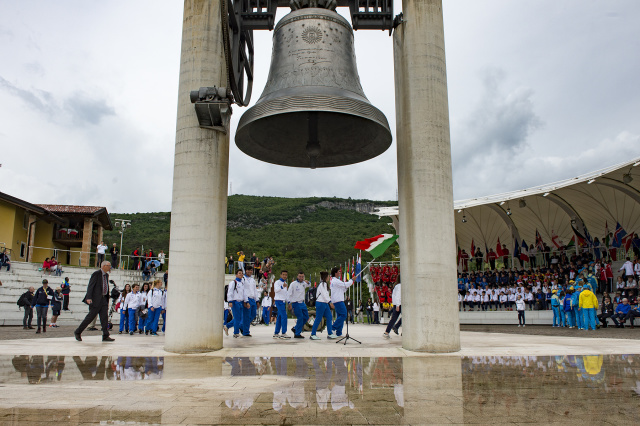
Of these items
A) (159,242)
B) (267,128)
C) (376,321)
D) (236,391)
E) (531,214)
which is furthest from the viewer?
(159,242)

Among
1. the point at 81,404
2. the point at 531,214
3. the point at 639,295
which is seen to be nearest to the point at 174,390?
the point at 81,404

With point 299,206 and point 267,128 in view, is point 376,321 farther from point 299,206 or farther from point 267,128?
point 299,206

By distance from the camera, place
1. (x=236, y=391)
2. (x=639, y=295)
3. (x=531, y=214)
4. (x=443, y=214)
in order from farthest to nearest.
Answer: (x=531, y=214)
(x=639, y=295)
(x=443, y=214)
(x=236, y=391)

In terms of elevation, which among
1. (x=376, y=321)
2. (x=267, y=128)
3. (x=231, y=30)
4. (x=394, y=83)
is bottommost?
(x=376, y=321)

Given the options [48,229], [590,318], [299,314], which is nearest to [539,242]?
[590,318]

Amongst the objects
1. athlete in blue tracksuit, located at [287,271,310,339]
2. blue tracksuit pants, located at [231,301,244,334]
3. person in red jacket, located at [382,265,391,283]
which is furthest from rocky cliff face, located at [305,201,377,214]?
athlete in blue tracksuit, located at [287,271,310,339]

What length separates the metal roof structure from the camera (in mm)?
24875

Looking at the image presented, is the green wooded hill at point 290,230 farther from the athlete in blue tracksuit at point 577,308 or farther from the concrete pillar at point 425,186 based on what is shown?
the concrete pillar at point 425,186

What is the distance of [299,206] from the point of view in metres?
93.8

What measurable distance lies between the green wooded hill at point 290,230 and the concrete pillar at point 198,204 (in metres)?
41.5

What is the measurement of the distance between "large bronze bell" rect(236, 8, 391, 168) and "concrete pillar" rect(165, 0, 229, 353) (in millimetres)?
734

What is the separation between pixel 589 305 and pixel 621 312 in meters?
2.14

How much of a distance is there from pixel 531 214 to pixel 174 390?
106ft

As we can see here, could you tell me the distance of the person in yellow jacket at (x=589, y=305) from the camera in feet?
56.9
